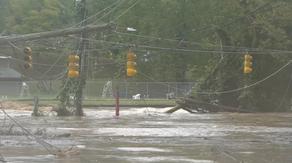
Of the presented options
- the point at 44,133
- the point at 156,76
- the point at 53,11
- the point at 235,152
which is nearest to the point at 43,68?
the point at 53,11

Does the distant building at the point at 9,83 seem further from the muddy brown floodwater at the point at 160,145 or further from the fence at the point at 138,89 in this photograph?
the muddy brown floodwater at the point at 160,145

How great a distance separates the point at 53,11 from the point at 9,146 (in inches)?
2771

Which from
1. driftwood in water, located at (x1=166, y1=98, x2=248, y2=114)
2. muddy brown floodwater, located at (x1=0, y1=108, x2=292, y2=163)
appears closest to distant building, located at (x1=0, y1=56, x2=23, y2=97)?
driftwood in water, located at (x1=166, y1=98, x2=248, y2=114)

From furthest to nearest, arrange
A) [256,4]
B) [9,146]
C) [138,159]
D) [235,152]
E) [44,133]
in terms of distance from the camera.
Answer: [256,4], [44,133], [9,146], [235,152], [138,159]

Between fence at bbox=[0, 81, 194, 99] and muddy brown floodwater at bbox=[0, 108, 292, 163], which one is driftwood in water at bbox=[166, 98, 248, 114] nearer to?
muddy brown floodwater at bbox=[0, 108, 292, 163]

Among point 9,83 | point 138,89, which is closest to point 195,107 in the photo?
point 138,89

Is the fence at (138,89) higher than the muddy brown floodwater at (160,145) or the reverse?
higher

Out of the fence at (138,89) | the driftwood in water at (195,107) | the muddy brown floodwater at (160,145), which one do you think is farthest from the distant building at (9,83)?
the muddy brown floodwater at (160,145)

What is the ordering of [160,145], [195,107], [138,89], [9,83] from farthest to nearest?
1. [9,83]
2. [138,89]
3. [195,107]
4. [160,145]

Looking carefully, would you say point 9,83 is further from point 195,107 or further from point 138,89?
point 195,107

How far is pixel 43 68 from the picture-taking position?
298ft

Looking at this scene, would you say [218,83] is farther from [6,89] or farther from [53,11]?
[53,11]

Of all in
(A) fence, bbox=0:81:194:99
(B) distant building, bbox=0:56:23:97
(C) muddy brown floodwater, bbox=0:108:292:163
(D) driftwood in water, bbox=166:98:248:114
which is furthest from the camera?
(B) distant building, bbox=0:56:23:97

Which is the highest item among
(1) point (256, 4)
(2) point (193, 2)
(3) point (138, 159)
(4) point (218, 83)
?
(2) point (193, 2)
